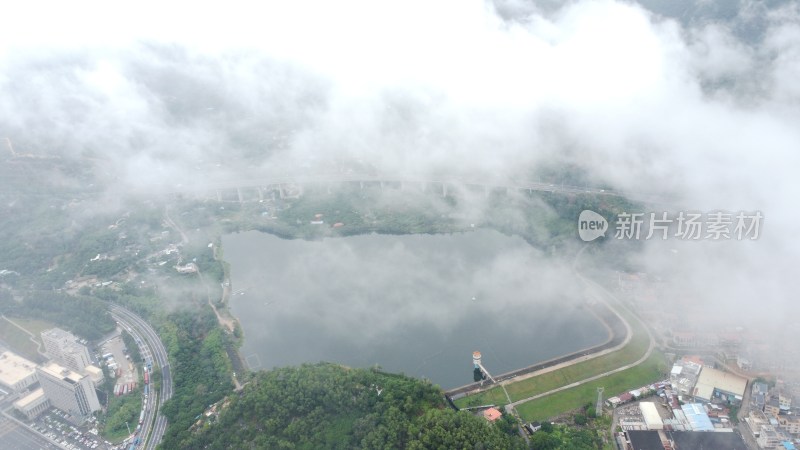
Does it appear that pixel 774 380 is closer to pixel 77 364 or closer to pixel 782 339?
pixel 782 339

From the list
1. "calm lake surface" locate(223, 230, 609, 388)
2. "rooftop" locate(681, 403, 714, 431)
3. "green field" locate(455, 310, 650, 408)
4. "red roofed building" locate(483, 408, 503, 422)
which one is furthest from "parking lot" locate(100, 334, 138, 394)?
"rooftop" locate(681, 403, 714, 431)

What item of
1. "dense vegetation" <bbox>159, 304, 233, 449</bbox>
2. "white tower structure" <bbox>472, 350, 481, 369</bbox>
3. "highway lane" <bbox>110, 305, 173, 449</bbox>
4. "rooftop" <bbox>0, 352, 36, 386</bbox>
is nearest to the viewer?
"dense vegetation" <bbox>159, 304, 233, 449</bbox>

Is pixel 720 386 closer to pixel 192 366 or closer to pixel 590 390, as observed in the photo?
pixel 590 390

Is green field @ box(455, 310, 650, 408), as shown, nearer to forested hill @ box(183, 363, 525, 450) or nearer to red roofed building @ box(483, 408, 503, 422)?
red roofed building @ box(483, 408, 503, 422)

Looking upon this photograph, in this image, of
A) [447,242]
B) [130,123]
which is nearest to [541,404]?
[447,242]

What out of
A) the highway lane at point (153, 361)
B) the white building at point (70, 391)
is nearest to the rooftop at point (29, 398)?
the white building at point (70, 391)

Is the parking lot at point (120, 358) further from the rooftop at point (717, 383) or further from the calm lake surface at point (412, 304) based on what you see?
the rooftop at point (717, 383)
